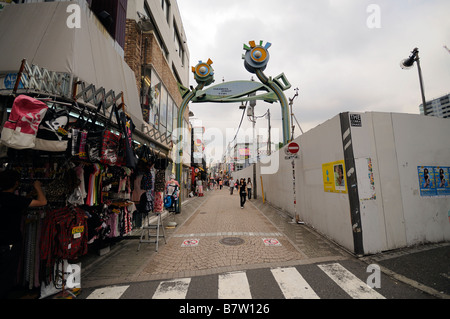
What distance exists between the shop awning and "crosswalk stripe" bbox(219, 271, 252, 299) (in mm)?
6124

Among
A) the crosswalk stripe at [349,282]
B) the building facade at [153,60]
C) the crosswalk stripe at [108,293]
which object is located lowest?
the crosswalk stripe at [349,282]

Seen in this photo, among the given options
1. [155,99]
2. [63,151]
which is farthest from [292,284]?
[155,99]

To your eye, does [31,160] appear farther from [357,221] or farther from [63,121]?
[357,221]

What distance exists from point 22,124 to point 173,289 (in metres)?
3.60

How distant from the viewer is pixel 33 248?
11.0 ft

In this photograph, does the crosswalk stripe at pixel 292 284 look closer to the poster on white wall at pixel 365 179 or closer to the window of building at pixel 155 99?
the poster on white wall at pixel 365 179

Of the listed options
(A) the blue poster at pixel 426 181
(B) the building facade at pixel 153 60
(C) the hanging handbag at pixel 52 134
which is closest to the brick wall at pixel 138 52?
(B) the building facade at pixel 153 60

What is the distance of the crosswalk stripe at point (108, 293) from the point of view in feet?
10.9

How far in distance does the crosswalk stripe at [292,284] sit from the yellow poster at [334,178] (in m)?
2.77

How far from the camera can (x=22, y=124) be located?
2748 mm

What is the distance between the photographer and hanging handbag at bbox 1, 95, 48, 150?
2.65m

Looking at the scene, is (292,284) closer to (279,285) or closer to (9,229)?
(279,285)
